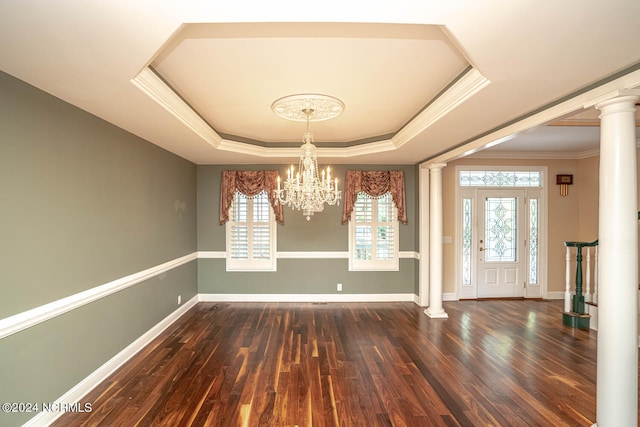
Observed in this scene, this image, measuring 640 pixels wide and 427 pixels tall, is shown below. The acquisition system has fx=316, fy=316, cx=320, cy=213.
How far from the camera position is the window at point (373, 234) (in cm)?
598

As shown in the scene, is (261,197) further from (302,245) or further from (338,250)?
(338,250)

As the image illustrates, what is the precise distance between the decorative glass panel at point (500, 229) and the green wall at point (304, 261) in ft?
4.83

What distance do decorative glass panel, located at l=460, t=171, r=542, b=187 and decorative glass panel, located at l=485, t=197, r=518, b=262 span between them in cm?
29

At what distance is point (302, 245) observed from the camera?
5965mm

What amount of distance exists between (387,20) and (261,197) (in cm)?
472

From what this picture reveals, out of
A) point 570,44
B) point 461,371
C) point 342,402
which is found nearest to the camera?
point 570,44

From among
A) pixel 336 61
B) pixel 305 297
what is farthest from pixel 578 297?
pixel 336 61

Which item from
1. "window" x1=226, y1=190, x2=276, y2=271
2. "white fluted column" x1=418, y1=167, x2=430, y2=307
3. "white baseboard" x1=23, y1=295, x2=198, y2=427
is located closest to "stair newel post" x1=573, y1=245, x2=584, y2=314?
"white fluted column" x1=418, y1=167, x2=430, y2=307

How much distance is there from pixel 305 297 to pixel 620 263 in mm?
4634

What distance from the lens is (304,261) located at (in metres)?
5.96

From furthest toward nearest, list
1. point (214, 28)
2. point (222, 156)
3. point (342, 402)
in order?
point (222, 156)
point (342, 402)
point (214, 28)

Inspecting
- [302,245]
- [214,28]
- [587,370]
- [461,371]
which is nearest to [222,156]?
[302,245]

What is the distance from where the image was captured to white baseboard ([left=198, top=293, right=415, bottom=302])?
590 centimetres

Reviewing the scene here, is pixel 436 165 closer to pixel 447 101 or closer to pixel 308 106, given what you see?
pixel 447 101
